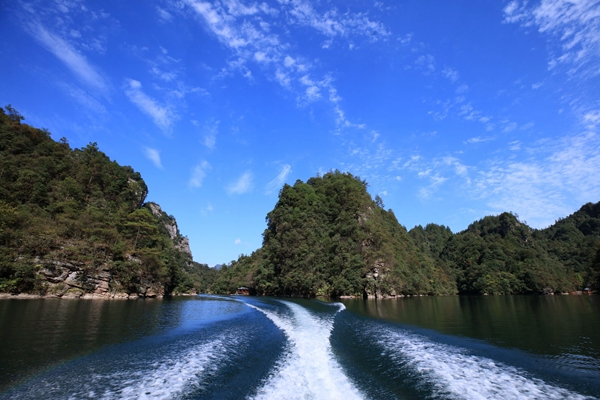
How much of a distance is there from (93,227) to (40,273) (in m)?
8.99

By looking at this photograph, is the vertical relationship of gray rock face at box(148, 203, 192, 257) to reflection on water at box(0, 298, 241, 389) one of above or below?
above

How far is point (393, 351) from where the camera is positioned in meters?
12.5

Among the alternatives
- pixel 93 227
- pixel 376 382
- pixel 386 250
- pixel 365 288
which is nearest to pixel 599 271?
pixel 386 250

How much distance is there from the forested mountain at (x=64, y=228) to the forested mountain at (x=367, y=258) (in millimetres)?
26748

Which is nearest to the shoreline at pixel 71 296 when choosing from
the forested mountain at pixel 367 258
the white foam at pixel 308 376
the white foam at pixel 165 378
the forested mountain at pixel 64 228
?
the forested mountain at pixel 64 228

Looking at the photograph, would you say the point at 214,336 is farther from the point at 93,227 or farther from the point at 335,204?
the point at 335,204

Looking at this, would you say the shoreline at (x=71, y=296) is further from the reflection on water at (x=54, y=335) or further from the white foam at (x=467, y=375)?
the white foam at (x=467, y=375)

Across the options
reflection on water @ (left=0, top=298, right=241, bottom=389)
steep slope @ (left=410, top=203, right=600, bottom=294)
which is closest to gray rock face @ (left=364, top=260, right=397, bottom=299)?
reflection on water @ (left=0, top=298, right=241, bottom=389)

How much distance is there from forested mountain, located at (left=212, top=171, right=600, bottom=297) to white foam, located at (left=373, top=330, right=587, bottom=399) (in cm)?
4583

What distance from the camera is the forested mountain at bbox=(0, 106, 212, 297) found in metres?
35.6

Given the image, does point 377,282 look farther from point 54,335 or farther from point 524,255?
point 524,255

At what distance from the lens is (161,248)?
65.1 meters

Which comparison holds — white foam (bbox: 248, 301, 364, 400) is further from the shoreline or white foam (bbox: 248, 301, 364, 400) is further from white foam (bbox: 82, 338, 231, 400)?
the shoreline

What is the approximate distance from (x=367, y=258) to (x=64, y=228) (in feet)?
168
